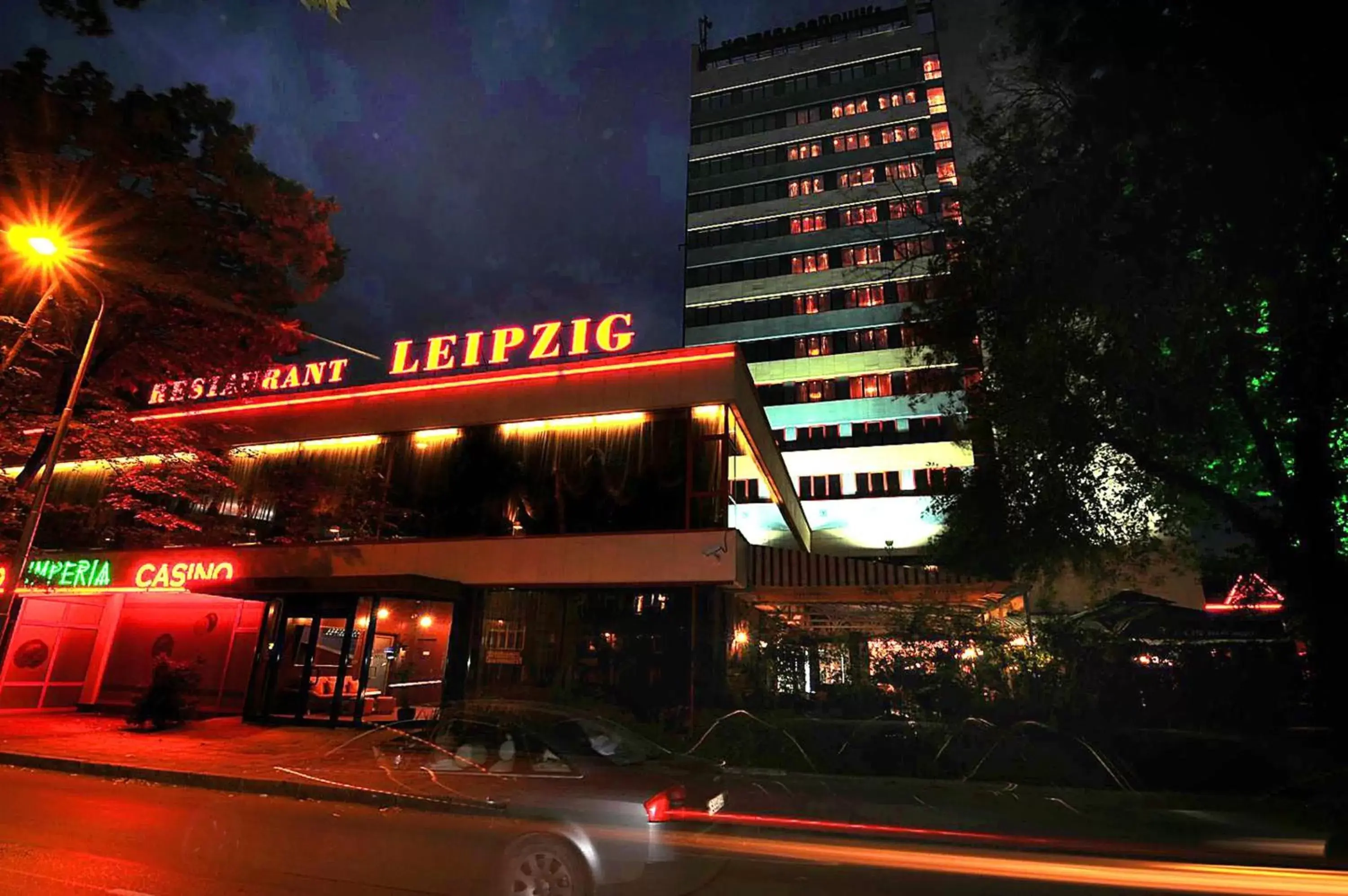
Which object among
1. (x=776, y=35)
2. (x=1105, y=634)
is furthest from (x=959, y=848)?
(x=776, y=35)

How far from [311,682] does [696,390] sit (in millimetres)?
11044

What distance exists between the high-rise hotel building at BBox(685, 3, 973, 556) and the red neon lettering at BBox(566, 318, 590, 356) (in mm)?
24623

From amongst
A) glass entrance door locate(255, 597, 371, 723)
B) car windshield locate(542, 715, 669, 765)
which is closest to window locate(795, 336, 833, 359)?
glass entrance door locate(255, 597, 371, 723)

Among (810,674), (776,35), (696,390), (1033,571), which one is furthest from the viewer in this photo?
(776,35)

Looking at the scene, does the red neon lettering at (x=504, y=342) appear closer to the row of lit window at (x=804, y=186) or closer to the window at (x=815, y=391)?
the window at (x=815, y=391)

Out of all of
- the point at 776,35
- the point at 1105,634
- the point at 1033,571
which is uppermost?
the point at 776,35

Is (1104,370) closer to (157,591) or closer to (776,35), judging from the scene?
(157,591)

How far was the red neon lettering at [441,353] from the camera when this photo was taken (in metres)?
17.9

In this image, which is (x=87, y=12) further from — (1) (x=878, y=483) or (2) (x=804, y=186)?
(2) (x=804, y=186)

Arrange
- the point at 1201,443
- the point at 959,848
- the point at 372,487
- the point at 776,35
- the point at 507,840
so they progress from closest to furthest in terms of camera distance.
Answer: the point at 507,840
the point at 959,848
the point at 1201,443
the point at 372,487
the point at 776,35

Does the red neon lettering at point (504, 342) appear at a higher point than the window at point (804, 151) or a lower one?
lower

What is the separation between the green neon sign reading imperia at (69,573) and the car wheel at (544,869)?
63.7 feet

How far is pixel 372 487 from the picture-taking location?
1708 cm

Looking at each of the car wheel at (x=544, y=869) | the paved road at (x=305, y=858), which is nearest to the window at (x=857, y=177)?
the paved road at (x=305, y=858)
